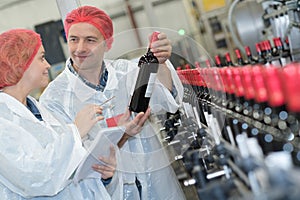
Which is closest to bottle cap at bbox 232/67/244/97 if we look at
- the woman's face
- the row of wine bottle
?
the row of wine bottle

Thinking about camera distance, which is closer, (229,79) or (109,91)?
(229,79)

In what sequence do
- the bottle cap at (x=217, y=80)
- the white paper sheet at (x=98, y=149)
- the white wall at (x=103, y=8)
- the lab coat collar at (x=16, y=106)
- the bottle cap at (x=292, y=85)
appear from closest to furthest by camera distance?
the bottle cap at (x=292, y=85) → the bottle cap at (x=217, y=80) → the white paper sheet at (x=98, y=149) → the lab coat collar at (x=16, y=106) → the white wall at (x=103, y=8)

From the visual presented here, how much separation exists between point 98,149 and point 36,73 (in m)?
0.35

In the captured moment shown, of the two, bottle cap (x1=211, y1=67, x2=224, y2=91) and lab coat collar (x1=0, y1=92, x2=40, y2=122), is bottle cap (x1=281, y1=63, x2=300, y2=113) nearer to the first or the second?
bottle cap (x1=211, y1=67, x2=224, y2=91)

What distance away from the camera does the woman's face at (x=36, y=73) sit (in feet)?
5.16

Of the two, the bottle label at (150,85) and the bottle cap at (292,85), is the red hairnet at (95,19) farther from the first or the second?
the bottle cap at (292,85)

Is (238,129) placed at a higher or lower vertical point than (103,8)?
lower

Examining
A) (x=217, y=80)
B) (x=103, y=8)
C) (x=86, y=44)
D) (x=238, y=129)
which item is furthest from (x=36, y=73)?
(x=103, y=8)

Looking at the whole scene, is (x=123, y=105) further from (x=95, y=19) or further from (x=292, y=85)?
(x=292, y=85)

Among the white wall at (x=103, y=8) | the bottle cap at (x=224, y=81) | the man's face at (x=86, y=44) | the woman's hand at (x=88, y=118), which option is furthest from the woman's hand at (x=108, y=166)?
the white wall at (x=103, y=8)

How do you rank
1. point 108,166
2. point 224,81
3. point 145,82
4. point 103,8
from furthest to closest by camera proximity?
point 103,8 → point 108,166 → point 145,82 → point 224,81

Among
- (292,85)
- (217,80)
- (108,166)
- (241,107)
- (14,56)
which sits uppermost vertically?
(14,56)

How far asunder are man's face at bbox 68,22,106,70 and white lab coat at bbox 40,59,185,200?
7 cm

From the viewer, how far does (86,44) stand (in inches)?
61.1
